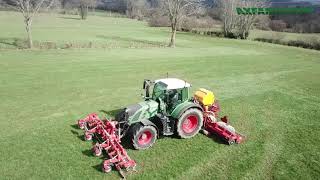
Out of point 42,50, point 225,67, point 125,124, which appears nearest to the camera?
point 125,124

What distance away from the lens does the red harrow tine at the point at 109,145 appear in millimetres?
10914

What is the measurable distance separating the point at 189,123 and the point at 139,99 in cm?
628

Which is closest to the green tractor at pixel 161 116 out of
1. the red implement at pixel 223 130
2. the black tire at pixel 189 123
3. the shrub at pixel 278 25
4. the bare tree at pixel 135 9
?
the black tire at pixel 189 123

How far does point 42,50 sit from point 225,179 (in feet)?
99.7

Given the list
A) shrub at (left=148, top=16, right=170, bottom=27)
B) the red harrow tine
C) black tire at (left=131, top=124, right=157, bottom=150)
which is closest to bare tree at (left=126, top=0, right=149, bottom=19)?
shrub at (left=148, top=16, right=170, bottom=27)

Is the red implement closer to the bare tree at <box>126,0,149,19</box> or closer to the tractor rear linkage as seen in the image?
the tractor rear linkage

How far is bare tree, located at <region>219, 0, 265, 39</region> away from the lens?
69938 millimetres

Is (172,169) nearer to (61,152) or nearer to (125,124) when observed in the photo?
(125,124)

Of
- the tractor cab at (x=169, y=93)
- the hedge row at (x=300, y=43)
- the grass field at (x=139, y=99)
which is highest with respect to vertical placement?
the hedge row at (x=300, y=43)

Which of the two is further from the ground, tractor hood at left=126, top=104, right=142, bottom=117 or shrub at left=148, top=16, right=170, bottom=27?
shrub at left=148, top=16, right=170, bottom=27

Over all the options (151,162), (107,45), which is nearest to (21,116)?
(151,162)

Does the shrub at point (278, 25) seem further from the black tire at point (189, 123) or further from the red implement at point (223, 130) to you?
the black tire at point (189, 123)

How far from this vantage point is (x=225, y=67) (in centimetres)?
3183

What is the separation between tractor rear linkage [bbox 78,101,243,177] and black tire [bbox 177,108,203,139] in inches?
26.1
